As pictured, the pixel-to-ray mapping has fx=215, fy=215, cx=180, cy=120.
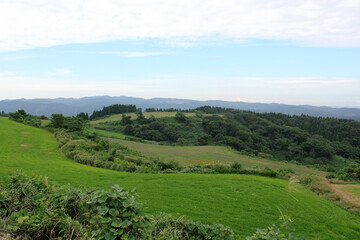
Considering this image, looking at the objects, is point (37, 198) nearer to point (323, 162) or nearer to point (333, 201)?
point (333, 201)

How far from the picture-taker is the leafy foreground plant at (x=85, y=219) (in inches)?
119

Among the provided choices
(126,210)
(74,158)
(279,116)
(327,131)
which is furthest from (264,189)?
(279,116)

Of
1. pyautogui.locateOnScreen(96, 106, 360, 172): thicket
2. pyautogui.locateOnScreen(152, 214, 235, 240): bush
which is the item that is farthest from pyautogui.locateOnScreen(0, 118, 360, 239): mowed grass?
pyautogui.locateOnScreen(96, 106, 360, 172): thicket

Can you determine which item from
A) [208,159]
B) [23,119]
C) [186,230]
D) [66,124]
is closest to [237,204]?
[186,230]

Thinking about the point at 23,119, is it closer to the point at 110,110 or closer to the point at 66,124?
the point at 66,124

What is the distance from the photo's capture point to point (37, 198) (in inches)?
161

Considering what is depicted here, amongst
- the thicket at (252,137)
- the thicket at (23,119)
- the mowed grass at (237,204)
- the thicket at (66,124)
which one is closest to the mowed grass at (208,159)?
the thicket at (66,124)

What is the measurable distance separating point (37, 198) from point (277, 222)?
698 cm

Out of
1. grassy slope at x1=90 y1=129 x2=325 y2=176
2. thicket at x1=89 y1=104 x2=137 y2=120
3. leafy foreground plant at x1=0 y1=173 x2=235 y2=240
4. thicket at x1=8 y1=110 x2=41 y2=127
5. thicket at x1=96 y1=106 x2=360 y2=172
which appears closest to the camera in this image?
leafy foreground plant at x1=0 y1=173 x2=235 y2=240

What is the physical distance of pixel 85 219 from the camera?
3.69 metres

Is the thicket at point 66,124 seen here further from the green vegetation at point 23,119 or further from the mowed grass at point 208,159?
the mowed grass at point 208,159

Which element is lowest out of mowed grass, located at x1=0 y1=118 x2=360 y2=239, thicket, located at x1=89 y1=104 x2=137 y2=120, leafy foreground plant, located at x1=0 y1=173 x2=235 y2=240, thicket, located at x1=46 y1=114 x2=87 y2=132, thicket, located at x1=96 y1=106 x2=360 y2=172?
thicket, located at x1=96 y1=106 x2=360 y2=172

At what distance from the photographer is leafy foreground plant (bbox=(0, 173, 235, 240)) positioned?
302cm

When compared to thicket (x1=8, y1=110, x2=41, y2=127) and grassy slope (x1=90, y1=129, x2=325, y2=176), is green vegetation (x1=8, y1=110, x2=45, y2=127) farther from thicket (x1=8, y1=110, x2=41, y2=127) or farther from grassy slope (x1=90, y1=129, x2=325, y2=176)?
grassy slope (x1=90, y1=129, x2=325, y2=176)
